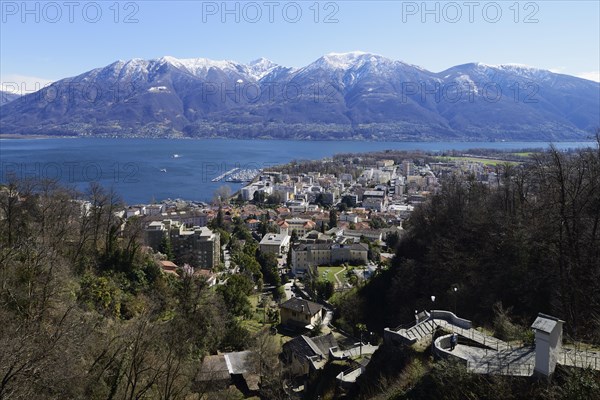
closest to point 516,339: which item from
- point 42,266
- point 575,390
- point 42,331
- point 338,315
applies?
point 575,390

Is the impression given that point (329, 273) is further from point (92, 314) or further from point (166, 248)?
point (92, 314)

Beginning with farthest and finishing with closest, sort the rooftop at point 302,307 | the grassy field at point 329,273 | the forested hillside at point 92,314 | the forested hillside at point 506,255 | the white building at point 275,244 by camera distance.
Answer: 1. the white building at point 275,244
2. the grassy field at point 329,273
3. the rooftop at point 302,307
4. the forested hillside at point 506,255
5. the forested hillside at point 92,314

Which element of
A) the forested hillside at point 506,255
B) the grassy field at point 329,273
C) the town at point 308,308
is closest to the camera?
the town at point 308,308

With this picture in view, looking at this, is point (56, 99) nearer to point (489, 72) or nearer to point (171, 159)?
point (171, 159)

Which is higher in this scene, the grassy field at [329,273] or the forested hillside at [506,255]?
the forested hillside at [506,255]

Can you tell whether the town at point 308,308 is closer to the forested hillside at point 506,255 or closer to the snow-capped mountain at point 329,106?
the forested hillside at point 506,255

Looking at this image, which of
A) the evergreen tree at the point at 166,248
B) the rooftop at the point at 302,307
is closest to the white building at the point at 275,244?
the evergreen tree at the point at 166,248

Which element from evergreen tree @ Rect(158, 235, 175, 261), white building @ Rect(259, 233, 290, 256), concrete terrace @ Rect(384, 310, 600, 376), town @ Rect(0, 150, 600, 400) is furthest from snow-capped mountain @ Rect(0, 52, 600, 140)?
concrete terrace @ Rect(384, 310, 600, 376)
